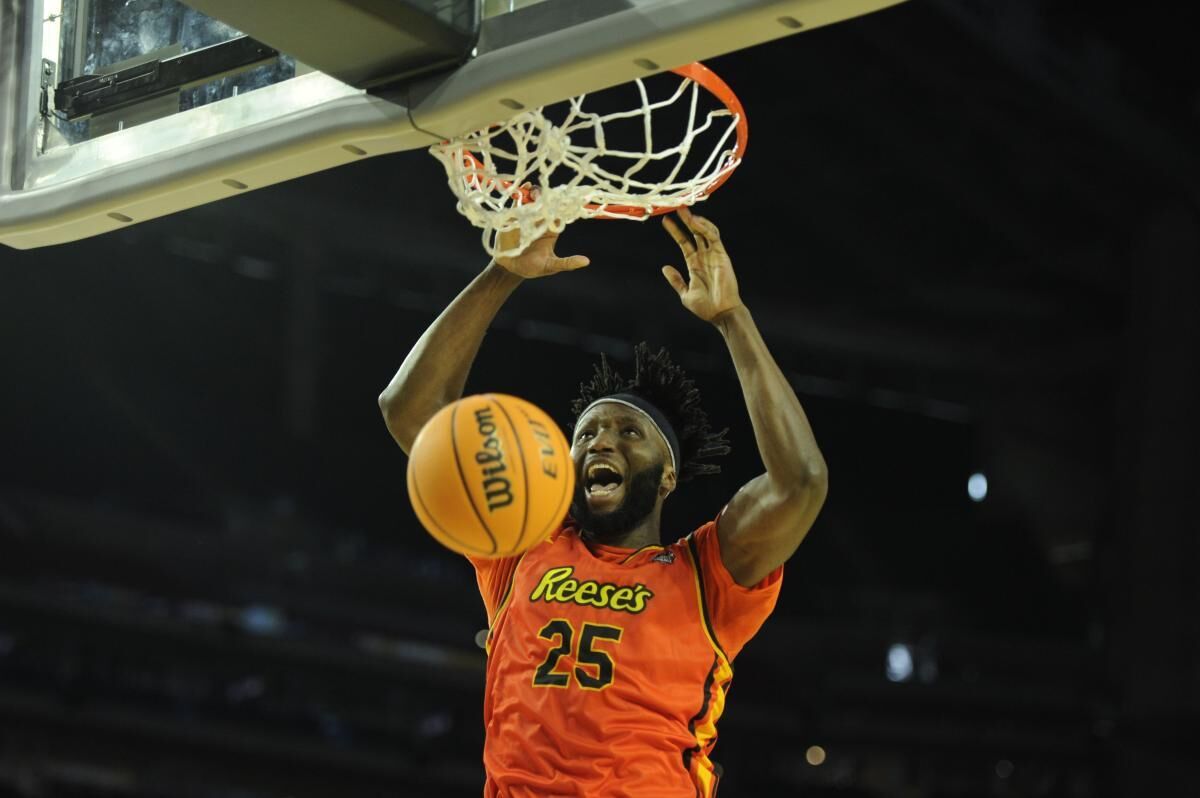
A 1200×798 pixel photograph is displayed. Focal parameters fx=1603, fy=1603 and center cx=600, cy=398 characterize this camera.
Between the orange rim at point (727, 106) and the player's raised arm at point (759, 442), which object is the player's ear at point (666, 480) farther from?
the orange rim at point (727, 106)

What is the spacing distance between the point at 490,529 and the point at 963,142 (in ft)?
28.7

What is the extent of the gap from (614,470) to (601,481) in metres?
0.05

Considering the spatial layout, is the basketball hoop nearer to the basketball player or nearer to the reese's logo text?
the basketball player

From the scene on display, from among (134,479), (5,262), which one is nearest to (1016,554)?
(134,479)

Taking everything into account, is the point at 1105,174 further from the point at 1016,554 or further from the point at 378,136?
the point at 378,136

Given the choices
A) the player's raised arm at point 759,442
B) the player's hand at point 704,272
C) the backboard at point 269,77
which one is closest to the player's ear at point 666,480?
the player's raised arm at point 759,442

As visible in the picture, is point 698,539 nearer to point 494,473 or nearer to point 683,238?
point 683,238

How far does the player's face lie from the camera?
3793 mm

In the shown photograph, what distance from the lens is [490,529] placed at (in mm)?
3049

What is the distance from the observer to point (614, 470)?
3805 mm

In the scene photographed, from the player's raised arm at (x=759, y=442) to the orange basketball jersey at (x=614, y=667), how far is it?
0.08 metres

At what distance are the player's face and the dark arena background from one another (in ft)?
20.6

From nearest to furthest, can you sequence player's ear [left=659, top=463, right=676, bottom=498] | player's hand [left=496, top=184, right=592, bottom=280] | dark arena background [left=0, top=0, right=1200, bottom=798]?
player's hand [left=496, top=184, right=592, bottom=280], player's ear [left=659, top=463, right=676, bottom=498], dark arena background [left=0, top=0, right=1200, bottom=798]

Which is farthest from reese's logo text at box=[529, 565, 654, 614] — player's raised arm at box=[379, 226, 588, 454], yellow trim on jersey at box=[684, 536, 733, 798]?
player's raised arm at box=[379, 226, 588, 454]
